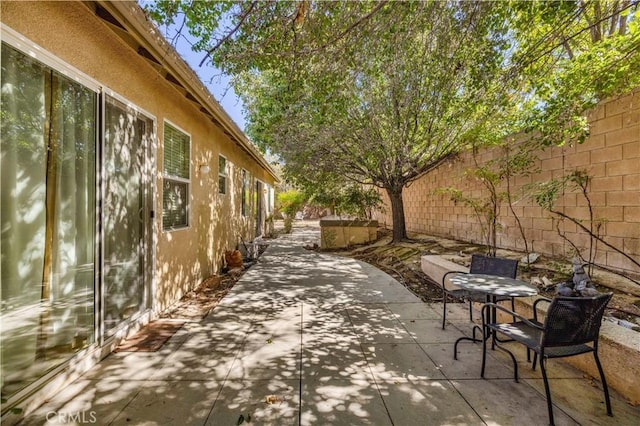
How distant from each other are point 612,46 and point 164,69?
16.9 ft

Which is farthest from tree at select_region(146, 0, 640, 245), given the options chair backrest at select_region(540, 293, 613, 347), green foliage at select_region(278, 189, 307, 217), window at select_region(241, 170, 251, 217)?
green foliage at select_region(278, 189, 307, 217)

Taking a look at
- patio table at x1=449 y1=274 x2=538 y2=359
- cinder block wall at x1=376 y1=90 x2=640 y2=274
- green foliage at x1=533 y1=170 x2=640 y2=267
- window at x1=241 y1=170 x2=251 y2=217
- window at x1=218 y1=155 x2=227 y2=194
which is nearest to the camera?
patio table at x1=449 y1=274 x2=538 y2=359

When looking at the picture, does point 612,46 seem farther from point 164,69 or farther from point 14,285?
point 14,285

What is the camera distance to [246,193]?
30.4ft

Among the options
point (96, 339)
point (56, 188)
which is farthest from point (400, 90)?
point (96, 339)

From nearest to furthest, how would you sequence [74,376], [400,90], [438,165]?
[74,376] → [400,90] → [438,165]

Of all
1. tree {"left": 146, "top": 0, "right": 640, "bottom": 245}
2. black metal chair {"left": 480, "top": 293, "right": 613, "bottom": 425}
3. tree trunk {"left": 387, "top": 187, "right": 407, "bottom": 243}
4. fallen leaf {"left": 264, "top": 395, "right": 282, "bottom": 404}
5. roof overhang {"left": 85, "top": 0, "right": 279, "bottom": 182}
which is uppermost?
tree {"left": 146, "top": 0, "right": 640, "bottom": 245}

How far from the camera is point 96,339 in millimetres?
2592

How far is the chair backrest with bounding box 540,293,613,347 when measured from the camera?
6.40ft

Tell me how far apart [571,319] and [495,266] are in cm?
147

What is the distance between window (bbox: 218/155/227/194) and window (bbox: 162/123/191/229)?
1674mm

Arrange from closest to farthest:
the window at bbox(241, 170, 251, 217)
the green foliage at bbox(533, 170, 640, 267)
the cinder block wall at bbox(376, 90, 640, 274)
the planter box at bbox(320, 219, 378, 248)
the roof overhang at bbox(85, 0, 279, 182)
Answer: the roof overhang at bbox(85, 0, 279, 182) < the cinder block wall at bbox(376, 90, 640, 274) < the green foliage at bbox(533, 170, 640, 267) < the window at bbox(241, 170, 251, 217) < the planter box at bbox(320, 219, 378, 248)

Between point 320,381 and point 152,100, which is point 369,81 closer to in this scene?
point 152,100

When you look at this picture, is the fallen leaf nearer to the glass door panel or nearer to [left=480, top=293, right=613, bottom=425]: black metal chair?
the glass door panel
